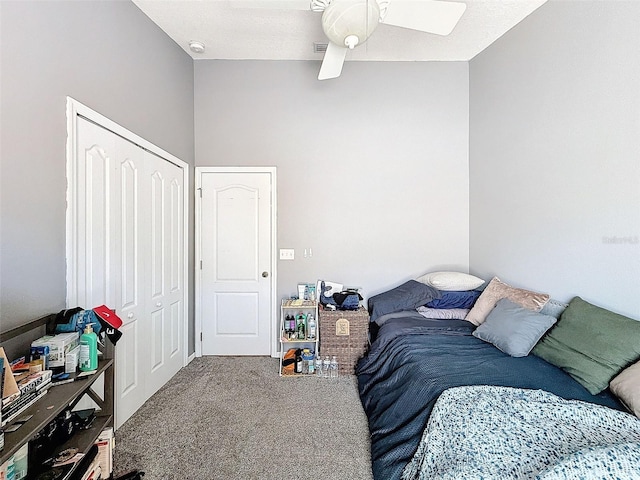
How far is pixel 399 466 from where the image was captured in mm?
1564

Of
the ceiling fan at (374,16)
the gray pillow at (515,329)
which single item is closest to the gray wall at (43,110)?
the ceiling fan at (374,16)

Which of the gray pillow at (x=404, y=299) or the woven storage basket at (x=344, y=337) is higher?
the gray pillow at (x=404, y=299)

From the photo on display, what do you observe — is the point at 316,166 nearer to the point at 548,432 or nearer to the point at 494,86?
the point at 494,86

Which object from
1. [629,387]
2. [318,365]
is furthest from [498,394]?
[318,365]

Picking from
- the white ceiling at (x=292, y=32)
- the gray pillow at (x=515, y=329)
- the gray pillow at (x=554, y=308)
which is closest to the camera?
the gray pillow at (x=515, y=329)

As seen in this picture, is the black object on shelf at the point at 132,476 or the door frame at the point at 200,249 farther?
the door frame at the point at 200,249

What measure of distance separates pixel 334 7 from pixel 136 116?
1693 millimetres

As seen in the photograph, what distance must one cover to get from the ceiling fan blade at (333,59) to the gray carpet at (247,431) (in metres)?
2.65

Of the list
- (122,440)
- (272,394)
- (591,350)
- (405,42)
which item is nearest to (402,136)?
(405,42)

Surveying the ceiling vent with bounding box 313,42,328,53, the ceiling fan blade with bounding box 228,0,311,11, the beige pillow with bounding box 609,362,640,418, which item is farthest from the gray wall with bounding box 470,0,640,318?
the ceiling fan blade with bounding box 228,0,311,11

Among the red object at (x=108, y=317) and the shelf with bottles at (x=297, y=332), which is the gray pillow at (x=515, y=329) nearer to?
the shelf with bottles at (x=297, y=332)

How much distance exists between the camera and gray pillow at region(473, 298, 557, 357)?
6.78 ft

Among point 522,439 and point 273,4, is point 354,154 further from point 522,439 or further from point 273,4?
point 522,439

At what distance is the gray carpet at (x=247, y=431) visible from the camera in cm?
182
